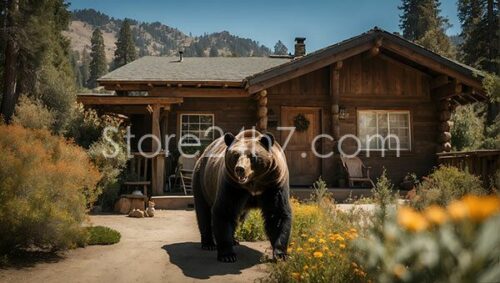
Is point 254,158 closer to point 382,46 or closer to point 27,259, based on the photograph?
point 27,259

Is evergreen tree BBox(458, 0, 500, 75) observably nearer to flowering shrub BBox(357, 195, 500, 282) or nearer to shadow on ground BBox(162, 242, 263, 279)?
shadow on ground BBox(162, 242, 263, 279)

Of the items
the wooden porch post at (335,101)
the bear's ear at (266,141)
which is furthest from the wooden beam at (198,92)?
the bear's ear at (266,141)

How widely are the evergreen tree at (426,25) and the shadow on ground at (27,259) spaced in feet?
101

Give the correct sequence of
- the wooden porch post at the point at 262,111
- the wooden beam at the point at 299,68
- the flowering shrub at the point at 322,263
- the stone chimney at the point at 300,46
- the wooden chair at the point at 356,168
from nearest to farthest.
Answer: the flowering shrub at the point at 322,263, the wooden beam at the point at 299,68, the wooden porch post at the point at 262,111, the wooden chair at the point at 356,168, the stone chimney at the point at 300,46

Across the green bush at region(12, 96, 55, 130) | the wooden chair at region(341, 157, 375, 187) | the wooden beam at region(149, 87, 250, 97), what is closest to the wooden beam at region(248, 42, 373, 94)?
the wooden beam at region(149, 87, 250, 97)

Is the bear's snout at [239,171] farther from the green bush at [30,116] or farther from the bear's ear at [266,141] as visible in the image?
the green bush at [30,116]

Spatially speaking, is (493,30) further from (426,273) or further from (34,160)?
(426,273)

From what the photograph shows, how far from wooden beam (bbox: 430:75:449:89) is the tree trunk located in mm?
17372

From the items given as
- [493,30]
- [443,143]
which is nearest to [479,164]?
[443,143]

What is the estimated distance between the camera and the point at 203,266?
4.96 m

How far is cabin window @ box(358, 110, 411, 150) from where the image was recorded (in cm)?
1371

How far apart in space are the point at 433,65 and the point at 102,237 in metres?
10.7

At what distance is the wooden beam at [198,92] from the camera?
13055 millimetres

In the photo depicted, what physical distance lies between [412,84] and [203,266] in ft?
36.2
